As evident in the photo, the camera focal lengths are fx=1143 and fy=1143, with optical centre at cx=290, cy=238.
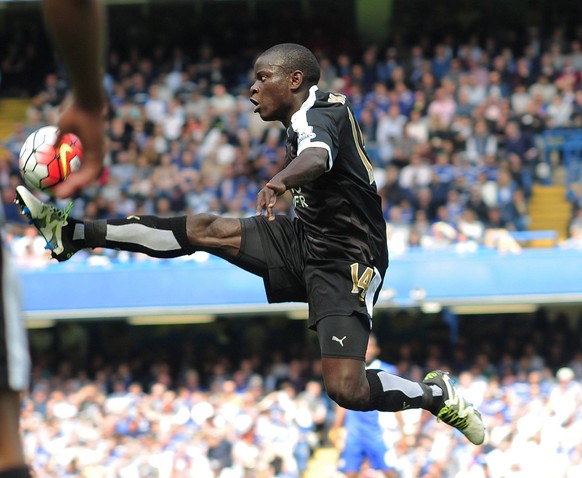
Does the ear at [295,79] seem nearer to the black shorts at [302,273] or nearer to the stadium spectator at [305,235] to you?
the stadium spectator at [305,235]

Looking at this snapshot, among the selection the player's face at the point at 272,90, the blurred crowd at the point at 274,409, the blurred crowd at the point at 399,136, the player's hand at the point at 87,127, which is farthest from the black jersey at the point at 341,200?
the blurred crowd at the point at 399,136

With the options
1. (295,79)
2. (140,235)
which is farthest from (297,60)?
(140,235)

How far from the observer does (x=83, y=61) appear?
2787 millimetres

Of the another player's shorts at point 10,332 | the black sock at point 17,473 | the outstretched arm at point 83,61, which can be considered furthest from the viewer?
the another player's shorts at point 10,332

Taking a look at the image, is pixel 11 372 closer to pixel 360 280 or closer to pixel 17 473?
pixel 17 473

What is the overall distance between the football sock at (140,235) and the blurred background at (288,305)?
642 centimetres

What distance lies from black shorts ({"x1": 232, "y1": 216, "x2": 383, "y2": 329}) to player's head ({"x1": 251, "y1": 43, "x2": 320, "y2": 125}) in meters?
0.66

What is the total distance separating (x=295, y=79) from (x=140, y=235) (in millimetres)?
1201

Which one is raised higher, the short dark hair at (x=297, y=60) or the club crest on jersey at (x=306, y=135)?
the short dark hair at (x=297, y=60)

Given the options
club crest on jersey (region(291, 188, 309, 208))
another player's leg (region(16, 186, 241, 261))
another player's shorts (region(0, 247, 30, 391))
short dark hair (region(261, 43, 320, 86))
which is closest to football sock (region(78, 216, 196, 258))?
another player's leg (region(16, 186, 241, 261))

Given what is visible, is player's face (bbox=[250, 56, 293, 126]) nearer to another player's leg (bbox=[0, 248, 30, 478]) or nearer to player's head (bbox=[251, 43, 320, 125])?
player's head (bbox=[251, 43, 320, 125])

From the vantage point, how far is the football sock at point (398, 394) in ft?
21.0

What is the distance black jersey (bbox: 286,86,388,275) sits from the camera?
620 cm

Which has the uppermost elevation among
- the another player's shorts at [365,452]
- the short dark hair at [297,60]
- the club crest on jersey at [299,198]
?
the short dark hair at [297,60]
